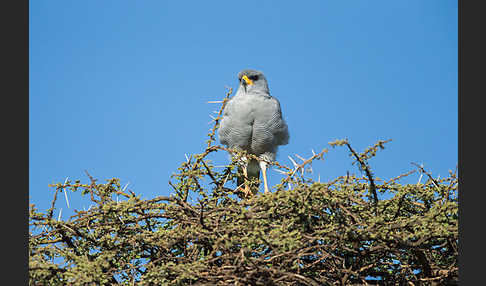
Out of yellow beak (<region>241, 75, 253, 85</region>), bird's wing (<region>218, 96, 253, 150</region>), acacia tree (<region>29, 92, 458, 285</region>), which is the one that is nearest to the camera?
acacia tree (<region>29, 92, 458, 285</region>)

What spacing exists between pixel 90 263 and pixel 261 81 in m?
3.39

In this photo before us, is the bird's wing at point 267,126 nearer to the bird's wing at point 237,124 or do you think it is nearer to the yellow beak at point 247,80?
the bird's wing at point 237,124

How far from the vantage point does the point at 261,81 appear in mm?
5719

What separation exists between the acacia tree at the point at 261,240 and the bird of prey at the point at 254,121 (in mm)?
2299

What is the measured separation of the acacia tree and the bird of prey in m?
2.30

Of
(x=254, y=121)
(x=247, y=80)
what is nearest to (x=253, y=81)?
(x=247, y=80)

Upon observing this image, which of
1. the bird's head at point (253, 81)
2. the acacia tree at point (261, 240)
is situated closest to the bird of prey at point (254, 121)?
the bird's head at point (253, 81)

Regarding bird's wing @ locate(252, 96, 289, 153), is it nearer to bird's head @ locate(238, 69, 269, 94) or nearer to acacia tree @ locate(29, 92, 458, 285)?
bird's head @ locate(238, 69, 269, 94)

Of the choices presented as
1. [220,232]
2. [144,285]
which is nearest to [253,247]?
[220,232]

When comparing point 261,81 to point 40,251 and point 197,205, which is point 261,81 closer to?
point 197,205

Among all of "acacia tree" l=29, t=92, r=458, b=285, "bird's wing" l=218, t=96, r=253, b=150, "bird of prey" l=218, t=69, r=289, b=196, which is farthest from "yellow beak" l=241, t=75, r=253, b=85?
"acacia tree" l=29, t=92, r=458, b=285

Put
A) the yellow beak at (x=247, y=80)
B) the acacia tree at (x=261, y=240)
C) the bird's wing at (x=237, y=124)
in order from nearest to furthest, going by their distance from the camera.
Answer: the acacia tree at (x=261, y=240) < the bird's wing at (x=237, y=124) < the yellow beak at (x=247, y=80)

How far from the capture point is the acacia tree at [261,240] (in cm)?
263

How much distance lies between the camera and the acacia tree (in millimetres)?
2627
